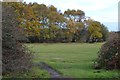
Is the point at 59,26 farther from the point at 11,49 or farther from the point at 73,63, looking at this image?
the point at 11,49

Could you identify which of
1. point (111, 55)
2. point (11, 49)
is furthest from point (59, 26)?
point (11, 49)

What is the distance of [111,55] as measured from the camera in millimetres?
14086

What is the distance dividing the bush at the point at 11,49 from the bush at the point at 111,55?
3507mm

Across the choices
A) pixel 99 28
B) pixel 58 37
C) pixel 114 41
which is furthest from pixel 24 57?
pixel 99 28

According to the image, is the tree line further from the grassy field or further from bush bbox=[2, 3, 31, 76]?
bush bbox=[2, 3, 31, 76]

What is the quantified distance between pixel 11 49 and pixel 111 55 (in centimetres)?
444

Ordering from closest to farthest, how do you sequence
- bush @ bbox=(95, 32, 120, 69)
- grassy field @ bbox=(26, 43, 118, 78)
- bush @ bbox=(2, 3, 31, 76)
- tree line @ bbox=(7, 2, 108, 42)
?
bush @ bbox=(2, 3, 31, 76) < grassy field @ bbox=(26, 43, 118, 78) < bush @ bbox=(95, 32, 120, 69) < tree line @ bbox=(7, 2, 108, 42)

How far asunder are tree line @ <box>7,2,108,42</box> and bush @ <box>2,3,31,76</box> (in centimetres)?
2475

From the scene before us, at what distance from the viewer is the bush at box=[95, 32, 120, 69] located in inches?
544

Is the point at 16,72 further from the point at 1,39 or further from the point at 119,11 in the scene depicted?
the point at 119,11

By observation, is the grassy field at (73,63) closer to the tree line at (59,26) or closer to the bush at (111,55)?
the bush at (111,55)

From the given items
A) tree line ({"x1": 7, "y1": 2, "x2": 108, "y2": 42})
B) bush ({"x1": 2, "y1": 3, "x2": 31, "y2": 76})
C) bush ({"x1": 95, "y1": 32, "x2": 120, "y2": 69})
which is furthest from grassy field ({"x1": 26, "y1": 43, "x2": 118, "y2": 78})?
tree line ({"x1": 7, "y1": 2, "x2": 108, "y2": 42})

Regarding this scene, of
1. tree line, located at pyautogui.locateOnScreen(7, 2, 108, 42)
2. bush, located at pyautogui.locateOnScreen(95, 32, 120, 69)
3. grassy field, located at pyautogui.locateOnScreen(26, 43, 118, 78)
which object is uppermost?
tree line, located at pyautogui.locateOnScreen(7, 2, 108, 42)

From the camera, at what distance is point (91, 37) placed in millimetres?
53344
